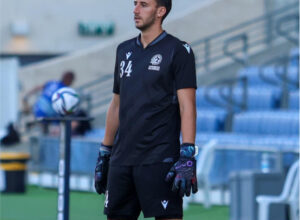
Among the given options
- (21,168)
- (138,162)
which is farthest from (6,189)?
(138,162)

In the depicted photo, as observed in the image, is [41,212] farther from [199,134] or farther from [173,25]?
[173,25]

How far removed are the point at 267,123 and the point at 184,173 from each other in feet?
32.0

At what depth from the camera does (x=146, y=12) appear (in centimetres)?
503

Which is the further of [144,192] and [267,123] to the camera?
[267,123]

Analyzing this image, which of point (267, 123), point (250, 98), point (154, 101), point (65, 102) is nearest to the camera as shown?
point (154, 101)

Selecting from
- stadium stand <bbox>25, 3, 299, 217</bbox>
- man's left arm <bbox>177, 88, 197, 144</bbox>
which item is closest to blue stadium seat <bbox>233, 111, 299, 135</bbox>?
stadium stand <bbox>25, 3, 299, 217</bbox>

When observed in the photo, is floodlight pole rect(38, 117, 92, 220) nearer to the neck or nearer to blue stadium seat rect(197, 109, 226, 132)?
the neck

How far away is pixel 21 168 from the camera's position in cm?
1559

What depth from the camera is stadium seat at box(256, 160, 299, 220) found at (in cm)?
870

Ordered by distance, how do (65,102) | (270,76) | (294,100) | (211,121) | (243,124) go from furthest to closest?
(270,76)
(211,121)
(294,100)
(243,124)
(65,102)

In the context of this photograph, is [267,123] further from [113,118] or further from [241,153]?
[113,118]

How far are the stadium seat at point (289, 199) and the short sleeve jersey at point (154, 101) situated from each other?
154 inches

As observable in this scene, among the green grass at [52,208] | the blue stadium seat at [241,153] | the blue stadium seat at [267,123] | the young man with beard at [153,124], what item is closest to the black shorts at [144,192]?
the young man with beard at [153,124]

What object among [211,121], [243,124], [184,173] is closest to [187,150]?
[184,173]
